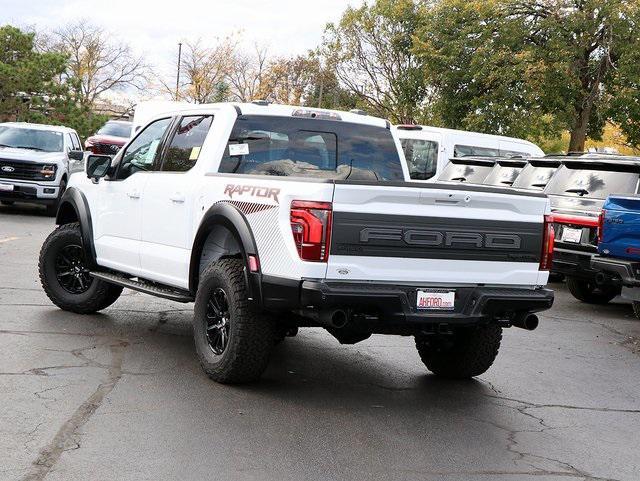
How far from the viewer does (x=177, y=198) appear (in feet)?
25.0

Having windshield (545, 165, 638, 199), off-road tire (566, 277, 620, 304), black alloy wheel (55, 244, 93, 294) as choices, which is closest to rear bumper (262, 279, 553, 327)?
black alloy wheel (55, 244, 93, 294)

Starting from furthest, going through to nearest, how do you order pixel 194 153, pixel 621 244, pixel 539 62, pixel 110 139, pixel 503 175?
pixel 539 62, pixel 110 139, pixel 503 175, pixel 621 244, pixel 194 153

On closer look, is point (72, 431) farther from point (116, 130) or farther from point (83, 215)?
point (116, 130)

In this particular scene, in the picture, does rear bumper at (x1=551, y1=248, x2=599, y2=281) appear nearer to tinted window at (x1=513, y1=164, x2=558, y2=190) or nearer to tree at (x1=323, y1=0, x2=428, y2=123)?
tinted window at (x1=513, y1=164, x2=558, y2=190)

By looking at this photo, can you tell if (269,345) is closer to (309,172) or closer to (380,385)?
(380,385)

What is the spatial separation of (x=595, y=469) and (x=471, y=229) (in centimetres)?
177

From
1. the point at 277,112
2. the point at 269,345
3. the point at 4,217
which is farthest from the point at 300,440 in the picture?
the point at 4,217

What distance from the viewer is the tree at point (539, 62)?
98.5 ft

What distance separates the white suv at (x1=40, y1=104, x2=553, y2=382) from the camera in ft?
20.0

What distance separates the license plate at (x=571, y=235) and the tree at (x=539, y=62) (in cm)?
1822

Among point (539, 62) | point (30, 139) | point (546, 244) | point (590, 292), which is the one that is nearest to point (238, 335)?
point (546, 244)

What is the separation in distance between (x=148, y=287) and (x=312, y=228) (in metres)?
2.47

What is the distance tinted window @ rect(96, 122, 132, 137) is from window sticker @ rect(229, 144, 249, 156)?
76.1ft

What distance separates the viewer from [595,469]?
551 cm
